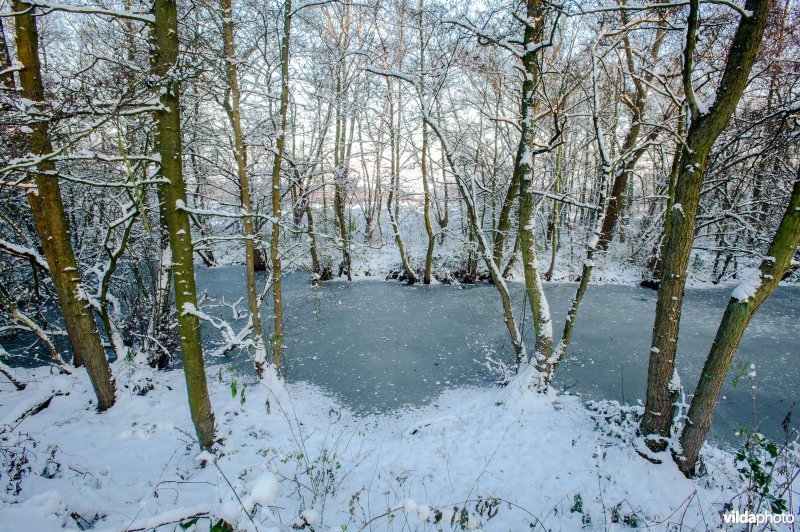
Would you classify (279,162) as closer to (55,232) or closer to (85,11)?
(55,232)

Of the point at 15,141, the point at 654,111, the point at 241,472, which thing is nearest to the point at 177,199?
the point at 15,141

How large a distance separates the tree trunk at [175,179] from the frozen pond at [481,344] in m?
3.19

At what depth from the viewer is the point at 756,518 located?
2906 millimetres

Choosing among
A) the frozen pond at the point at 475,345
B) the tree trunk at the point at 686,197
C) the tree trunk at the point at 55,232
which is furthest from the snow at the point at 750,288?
the tree trunk at the point at 55,232

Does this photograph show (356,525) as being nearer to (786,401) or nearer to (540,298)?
(540,298)

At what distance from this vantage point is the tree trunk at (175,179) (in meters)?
3.06

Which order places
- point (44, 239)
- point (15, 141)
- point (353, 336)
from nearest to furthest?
point (15, 141)
point (44, 239)
point (353, 336)

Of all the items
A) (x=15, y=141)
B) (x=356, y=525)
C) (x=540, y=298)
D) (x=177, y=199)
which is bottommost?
(x=356, y=525)

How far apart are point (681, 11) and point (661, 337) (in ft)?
13.0

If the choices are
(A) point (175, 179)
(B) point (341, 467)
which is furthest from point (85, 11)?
(B) point (341, 467)

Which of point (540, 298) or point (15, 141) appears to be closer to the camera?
point (15, 141)

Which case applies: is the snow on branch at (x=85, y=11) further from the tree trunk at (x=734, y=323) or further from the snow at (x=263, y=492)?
the tree trunk at (x=734, y=323)

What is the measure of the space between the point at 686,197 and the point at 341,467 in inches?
176

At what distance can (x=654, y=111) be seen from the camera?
43.5 feet
